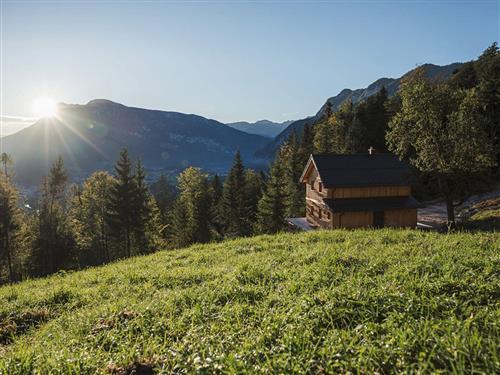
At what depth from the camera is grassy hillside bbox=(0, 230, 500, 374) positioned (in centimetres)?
402

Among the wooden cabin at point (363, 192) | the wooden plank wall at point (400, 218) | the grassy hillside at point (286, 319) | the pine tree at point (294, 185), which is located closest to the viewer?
the grassy hillside at point (286, 319)

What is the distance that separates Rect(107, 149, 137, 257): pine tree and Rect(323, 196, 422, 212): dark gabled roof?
22.7 metres

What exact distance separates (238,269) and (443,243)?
22.0ft

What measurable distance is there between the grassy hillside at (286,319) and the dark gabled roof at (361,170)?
21.4 meters

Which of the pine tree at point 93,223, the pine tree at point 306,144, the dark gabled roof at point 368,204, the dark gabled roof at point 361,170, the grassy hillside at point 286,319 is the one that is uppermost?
the pine tree at point 306,144

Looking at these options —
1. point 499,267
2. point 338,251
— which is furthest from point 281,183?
point 499,267

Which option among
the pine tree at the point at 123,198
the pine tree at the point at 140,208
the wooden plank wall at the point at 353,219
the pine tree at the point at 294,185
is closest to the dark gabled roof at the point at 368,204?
the wooden plank wall at the point at 353,219

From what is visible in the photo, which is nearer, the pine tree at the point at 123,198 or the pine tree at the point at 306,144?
the pine tree at the point at 123,198

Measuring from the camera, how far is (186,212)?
1909 inches

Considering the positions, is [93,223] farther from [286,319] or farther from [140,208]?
[286,319]

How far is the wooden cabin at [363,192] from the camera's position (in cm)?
3069

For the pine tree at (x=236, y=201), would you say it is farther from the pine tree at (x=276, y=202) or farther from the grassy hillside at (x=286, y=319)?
the grassy hillside at (x=286, y=319)

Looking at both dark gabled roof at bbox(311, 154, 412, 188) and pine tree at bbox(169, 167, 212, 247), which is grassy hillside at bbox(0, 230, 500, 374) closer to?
dark gabled roof at bbox(311, 154, 412, 188)

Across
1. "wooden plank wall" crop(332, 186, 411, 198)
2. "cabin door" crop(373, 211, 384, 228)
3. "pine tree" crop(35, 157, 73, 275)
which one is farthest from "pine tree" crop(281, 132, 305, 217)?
"pine tree" crop(35, 157, 73, 275)
